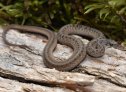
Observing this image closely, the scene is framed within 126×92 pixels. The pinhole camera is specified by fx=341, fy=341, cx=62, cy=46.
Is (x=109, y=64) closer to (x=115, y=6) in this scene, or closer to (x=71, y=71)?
(x=71, y=71)

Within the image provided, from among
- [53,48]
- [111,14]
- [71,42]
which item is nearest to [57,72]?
[53,48]

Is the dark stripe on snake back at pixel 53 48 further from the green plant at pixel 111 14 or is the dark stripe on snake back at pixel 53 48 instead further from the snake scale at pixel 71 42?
the green plant at pixel 111 14

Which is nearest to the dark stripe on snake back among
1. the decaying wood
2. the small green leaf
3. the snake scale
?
the snake scale

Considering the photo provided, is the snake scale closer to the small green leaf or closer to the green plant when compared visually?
the green plant

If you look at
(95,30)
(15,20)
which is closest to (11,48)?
(15,20)

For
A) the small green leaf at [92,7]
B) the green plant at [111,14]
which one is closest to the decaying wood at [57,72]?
the green plant at [111,14]

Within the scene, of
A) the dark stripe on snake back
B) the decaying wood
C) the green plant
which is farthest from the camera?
the green plant
